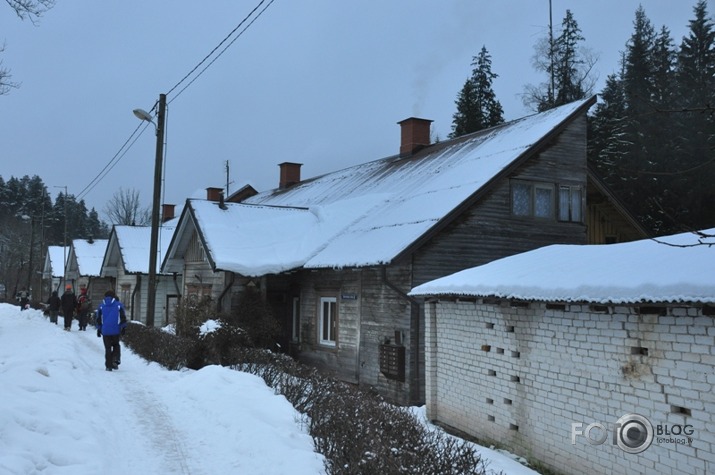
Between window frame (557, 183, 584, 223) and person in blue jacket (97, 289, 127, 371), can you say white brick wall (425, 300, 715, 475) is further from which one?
person in blue jacket (97, 289, 127, 371)

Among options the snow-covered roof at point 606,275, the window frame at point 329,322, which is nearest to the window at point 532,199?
the snow-covered roof at point 606,275

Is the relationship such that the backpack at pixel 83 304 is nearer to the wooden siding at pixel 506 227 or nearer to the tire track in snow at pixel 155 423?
the tire track in snow at pixel 155 423

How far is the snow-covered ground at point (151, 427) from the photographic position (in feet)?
20.6

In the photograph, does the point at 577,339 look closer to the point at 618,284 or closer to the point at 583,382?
the point at 583,382

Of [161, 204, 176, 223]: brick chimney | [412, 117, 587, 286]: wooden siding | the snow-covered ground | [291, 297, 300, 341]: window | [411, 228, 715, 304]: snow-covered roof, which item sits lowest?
the snow-covered ground

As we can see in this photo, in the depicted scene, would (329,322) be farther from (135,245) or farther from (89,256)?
(89,256)

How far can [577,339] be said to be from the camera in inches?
302

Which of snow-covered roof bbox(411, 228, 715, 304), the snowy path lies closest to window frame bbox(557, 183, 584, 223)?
snow-covered roof bbox(411, 228, 715, 304)

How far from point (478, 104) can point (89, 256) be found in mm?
30897

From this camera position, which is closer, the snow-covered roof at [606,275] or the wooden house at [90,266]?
the snow-covered roof at [606,275]

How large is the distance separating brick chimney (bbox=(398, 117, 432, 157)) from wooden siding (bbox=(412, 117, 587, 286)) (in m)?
7.88

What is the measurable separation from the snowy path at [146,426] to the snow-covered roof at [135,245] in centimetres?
1942

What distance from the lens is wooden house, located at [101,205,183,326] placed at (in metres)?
30.0

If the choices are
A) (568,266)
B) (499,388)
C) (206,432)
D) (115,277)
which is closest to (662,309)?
(568,266)
